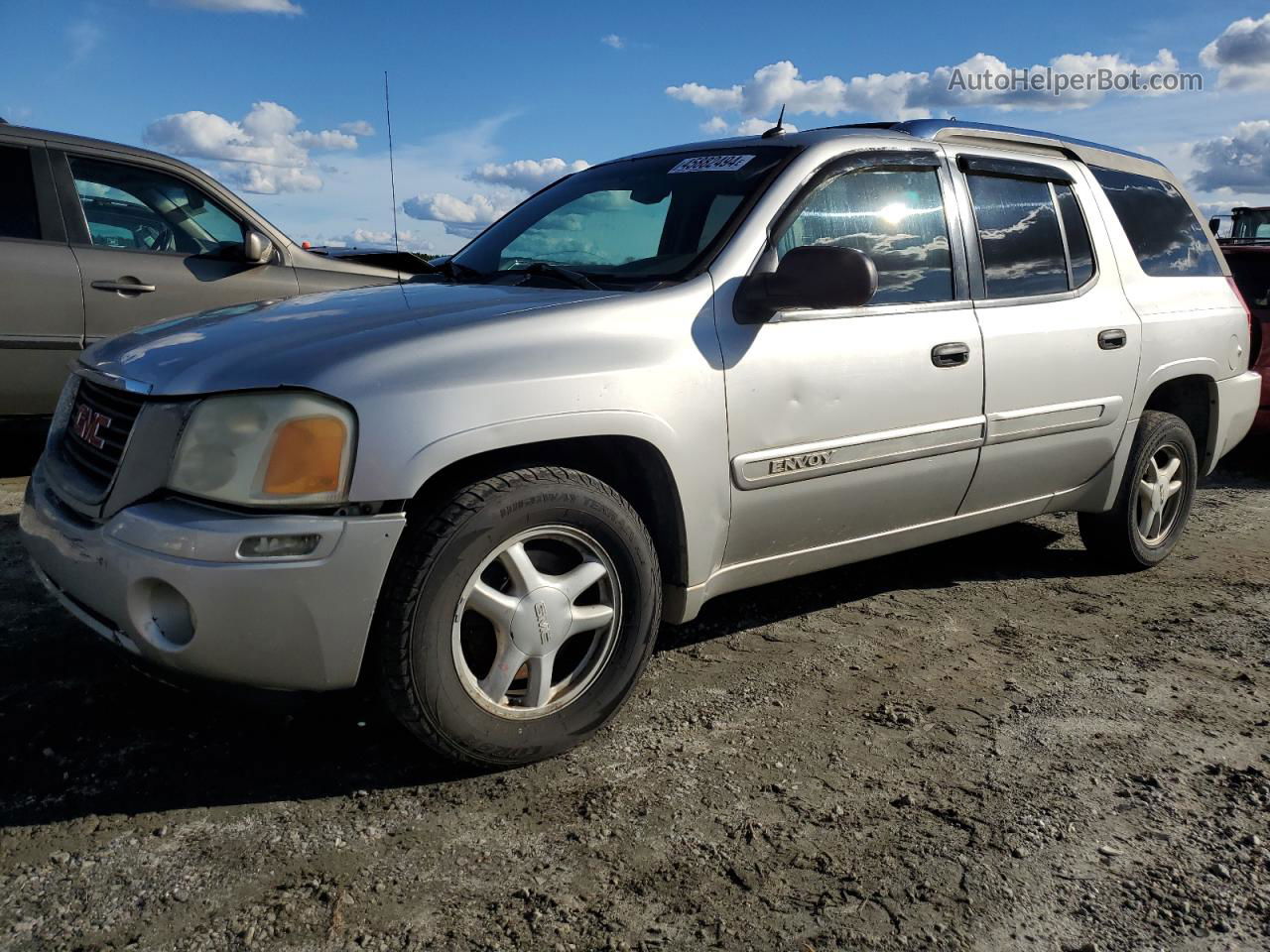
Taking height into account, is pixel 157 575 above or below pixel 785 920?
above

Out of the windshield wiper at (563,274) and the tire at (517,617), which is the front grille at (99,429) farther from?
the windshield wiper at (563,274)

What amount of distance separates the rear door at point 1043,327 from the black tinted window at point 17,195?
14.4 ft

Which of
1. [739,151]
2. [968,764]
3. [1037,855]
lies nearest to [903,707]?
[968,764]

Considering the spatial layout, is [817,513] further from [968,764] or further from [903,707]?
[968,764]

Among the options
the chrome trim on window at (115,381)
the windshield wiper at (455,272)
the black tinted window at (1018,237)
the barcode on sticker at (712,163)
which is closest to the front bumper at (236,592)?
the chrome trim on window at (115,381)

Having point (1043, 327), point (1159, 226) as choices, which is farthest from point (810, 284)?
point (1159, 226)

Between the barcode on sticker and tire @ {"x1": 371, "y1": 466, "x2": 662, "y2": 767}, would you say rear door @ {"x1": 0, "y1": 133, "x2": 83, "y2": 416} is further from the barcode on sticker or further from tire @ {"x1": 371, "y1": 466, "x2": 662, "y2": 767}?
tire @ {"x1": 371, "y1": 466, "x2": 662, "y2": 767}

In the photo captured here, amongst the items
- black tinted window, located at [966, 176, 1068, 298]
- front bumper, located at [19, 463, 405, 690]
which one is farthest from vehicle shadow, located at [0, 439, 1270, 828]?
black tinted window, located at [966, 176, 1068, 298]

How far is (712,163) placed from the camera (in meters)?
3.55

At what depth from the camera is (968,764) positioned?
9.12ft

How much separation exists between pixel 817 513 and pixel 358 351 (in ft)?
4.95

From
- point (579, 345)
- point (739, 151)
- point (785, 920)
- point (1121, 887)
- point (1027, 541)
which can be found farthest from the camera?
point (1027, 541)

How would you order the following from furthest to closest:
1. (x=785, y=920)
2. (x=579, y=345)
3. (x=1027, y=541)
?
1. (x=1027, y=541)
2. (x=579, y=345)
3. (x=785, y=920)

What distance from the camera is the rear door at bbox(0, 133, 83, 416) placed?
5.20 metres
